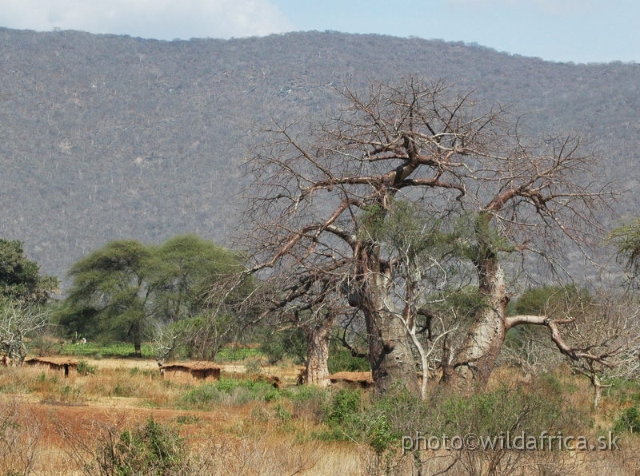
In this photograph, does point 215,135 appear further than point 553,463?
Yes

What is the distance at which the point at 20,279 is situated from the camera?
4872cm

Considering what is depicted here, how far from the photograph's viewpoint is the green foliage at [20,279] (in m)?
47.2

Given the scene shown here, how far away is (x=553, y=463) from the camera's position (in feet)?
26.9

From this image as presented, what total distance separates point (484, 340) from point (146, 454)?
6.48 metres

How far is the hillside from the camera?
114 metres

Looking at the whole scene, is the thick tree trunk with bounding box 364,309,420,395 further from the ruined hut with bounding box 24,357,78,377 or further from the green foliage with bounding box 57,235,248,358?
the green foliage with bounding box 57,235,248,358

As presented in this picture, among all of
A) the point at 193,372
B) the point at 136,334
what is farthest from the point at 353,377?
the point at 136,334

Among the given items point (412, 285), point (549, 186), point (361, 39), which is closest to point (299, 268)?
point (412, 285)

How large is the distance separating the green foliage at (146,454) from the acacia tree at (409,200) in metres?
5.03

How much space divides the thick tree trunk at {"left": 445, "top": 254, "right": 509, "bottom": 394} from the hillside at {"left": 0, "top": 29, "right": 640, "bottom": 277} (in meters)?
76.3

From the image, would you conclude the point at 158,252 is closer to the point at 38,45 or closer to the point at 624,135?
the point at 624,135

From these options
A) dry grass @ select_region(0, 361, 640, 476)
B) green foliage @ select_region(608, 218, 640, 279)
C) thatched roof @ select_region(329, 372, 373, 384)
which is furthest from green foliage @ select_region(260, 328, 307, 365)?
dry grass @ select_region(0, 361, 640, 476)

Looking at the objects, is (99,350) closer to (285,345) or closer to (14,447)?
(285,345)

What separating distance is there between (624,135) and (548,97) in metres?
27.5
